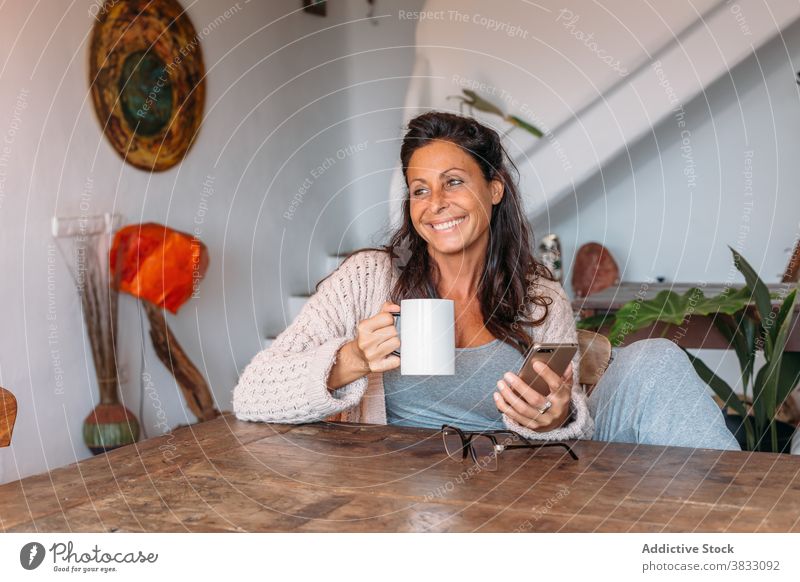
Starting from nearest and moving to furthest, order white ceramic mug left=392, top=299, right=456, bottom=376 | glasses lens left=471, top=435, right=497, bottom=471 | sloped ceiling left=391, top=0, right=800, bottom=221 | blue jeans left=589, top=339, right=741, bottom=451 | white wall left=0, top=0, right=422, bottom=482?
glasses lens left=471, top=435, right=497, bottom=471, white ceramic mug left=392, top=299, right=456, bottom=376, blue jeans left=589, top=339, right=741, bottom=451, white wall left=0, top=0, right=422, bottom=482, sloped ceiling left=391, top=0, right=800, bottom=221

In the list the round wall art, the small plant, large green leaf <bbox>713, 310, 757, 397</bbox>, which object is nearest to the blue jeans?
large green leaf <bbox>713, 310, 757, 397</bbox>

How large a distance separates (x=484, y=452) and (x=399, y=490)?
187 mm

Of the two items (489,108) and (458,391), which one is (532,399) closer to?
(458,391)

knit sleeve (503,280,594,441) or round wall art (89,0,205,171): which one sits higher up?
round wall art (89,0,205,171)

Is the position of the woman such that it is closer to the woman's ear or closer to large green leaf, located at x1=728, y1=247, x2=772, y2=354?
the woman's ear

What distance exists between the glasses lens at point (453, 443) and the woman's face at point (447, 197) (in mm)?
525

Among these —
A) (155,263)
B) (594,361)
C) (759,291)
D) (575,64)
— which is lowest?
(594,361)

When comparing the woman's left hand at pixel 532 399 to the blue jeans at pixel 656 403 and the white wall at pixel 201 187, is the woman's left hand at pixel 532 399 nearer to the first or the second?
the blue jeans at pixel 656 403

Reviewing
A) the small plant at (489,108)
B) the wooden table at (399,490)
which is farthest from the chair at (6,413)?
the small plant at (489,108)

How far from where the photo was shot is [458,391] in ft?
5.07

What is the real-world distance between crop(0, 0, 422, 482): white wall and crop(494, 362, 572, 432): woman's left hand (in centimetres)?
157

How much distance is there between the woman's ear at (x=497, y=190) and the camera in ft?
5.62

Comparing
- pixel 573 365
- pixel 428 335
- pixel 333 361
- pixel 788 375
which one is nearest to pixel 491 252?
pixel 573 365

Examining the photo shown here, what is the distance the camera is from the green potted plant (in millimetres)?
1952
